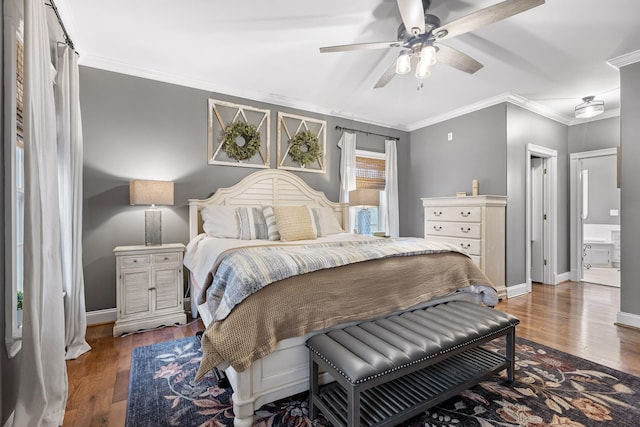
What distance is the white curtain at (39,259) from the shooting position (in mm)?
1354

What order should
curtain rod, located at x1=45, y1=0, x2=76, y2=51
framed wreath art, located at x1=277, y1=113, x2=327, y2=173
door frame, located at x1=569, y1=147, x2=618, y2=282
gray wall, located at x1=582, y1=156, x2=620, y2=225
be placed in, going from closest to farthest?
curtain rod, located at x1=45, y1=0, x2=76, y2=51, framed wreath art, located at x1=277, y1=113, x2=327, y2=173, door frame, located at x1=569, y1=147, x2=618, y2=282, gray wall, located at x1=582, y1=156, x2=620, y2=225

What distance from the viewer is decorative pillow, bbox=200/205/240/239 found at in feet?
10.4

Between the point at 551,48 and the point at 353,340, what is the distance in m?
3.28

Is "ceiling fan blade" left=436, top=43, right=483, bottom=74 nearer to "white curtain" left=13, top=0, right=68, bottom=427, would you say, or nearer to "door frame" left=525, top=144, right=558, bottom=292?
"white curtain" left=13, top=0, right=68, bottom=427

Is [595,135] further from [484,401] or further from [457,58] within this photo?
[484,401]

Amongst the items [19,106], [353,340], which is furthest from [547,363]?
[19,106]

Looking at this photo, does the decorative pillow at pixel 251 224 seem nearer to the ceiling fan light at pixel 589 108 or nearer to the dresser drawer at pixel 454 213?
the dresser drawer at pixel 454 213

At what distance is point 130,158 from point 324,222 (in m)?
2.26

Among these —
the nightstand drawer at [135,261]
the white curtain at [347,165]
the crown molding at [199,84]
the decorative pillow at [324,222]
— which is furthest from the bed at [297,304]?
the white curtain at [347,165]

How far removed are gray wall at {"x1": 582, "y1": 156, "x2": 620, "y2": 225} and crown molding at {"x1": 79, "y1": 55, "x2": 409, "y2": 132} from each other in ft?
18.5

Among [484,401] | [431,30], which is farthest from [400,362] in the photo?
[431,30]

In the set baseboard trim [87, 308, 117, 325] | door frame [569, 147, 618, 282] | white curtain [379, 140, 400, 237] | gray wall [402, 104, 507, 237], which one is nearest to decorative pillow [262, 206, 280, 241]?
baseboard trim [87, 308, 117, 325]

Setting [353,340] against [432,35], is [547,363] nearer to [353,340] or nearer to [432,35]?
[353,340]

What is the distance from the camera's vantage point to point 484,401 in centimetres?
177
